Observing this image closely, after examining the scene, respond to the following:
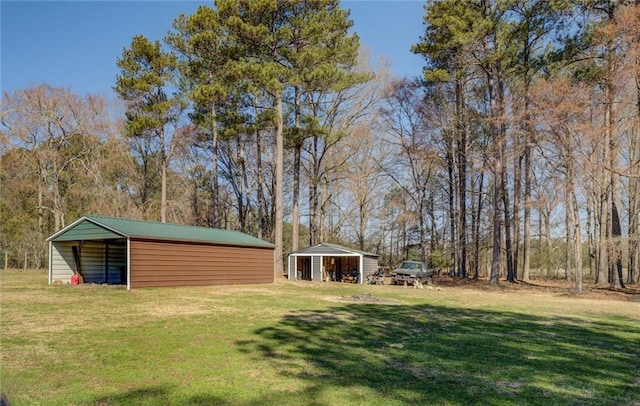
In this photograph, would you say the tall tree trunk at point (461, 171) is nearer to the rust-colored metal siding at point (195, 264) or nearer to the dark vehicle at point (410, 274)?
the dark vehicle at point (410, 274)

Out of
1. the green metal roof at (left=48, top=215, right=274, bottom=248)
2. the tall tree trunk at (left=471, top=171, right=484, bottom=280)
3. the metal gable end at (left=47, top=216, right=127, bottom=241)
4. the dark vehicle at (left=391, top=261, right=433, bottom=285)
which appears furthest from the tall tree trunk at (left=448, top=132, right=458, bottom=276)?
the metal gable end at (left=47, top=216, right=127, bottom=241)

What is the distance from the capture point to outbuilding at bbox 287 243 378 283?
20.1 metres

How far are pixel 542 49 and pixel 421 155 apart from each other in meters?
8.20

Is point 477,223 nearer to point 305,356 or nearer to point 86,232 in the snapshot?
point 86,232

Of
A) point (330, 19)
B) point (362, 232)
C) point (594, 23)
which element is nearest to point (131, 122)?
point (330, 19)

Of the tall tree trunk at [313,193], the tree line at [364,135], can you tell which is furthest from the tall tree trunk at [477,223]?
the tall tree trunk at [313,193]

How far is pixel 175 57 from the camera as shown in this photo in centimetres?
2238

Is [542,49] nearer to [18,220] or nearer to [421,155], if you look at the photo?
[421,155]

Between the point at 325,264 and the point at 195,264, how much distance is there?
8494 millimetres

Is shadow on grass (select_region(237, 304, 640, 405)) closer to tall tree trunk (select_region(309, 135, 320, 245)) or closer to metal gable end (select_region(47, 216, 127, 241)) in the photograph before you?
metal gable end (select_region(47, 216, 127, 241))

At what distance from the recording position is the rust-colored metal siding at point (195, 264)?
13148 mm

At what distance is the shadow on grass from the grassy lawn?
0.06 ft

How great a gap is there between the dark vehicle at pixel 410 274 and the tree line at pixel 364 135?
3045 mm


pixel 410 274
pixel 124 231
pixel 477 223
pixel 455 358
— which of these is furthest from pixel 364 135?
pixel 455 358
